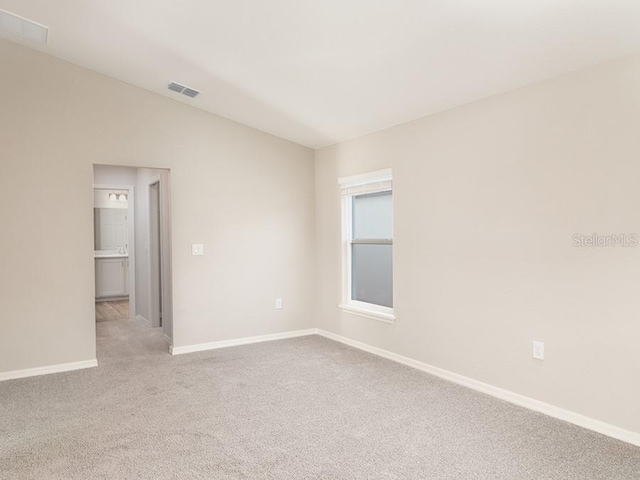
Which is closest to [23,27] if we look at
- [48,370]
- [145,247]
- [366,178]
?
[48,370]

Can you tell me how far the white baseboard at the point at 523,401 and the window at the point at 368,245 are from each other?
0.43 metres

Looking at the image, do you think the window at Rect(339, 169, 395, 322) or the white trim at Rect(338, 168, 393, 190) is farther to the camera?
the window at Rect(339, 169, 395, 322)

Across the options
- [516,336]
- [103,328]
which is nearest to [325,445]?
[516,336]

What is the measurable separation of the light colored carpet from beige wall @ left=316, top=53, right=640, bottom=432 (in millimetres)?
317

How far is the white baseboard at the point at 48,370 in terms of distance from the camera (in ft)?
12.2

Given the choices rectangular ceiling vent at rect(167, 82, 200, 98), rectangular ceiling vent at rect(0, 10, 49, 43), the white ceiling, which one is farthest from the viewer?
rectangular ceiling vent at rect(167, 82, 200, 98)

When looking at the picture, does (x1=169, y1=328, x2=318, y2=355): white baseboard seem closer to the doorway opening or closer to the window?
the doorway opening

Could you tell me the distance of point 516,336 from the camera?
10.1 feet

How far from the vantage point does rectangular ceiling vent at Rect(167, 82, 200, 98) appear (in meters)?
4.03

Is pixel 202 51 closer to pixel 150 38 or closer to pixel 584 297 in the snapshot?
pixel 150 38

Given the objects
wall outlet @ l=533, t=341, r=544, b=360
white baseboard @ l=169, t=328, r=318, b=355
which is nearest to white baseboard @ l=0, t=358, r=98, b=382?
white baseboard @ l=169, t=328, r=318, b=355

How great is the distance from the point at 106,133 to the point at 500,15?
3586 millimetres

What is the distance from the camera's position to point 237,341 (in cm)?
480

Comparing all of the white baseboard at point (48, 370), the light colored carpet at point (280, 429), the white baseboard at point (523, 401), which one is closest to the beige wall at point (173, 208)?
the white baseboard at point (48, 370)
